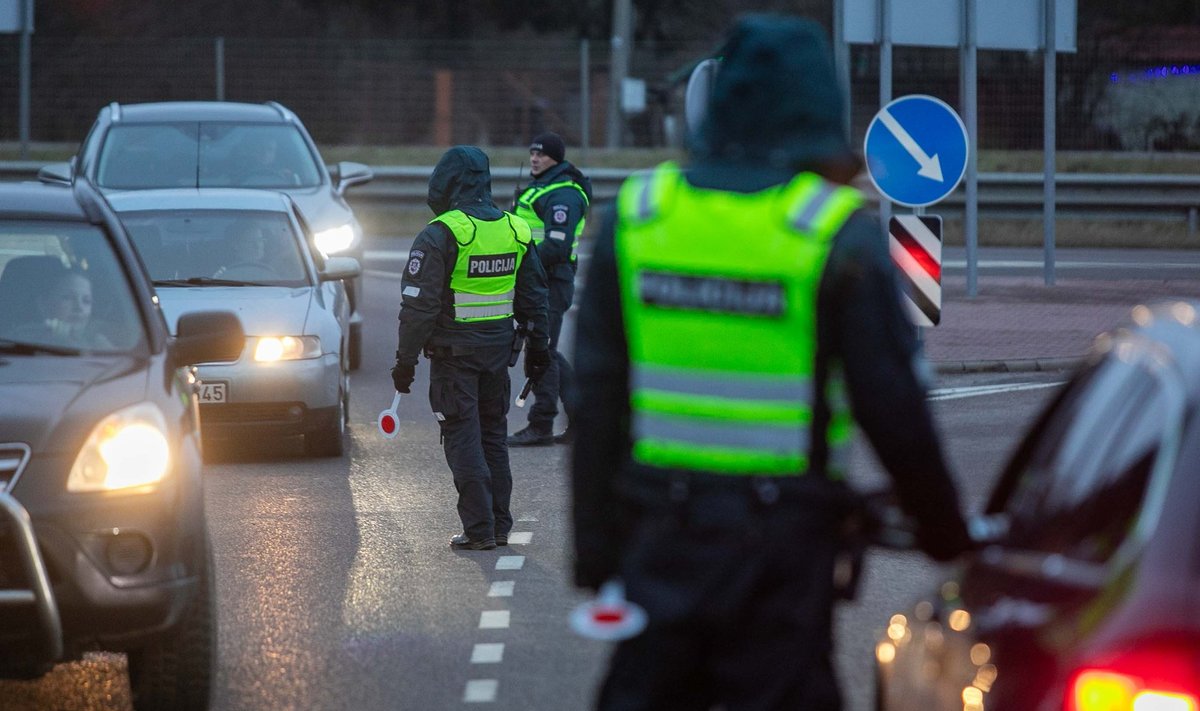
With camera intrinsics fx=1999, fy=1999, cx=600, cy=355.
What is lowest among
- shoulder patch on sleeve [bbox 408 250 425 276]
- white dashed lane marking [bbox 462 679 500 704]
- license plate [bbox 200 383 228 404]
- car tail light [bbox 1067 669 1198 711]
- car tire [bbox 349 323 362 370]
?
white dashed lane marking [bbox 462 679 500 704]

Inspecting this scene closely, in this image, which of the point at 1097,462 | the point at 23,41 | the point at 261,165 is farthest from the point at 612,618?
the point at 23,41

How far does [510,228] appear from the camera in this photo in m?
8.80

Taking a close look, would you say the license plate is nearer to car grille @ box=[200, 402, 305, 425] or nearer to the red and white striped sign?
car grille @ box=[200, 402, 305, 425]

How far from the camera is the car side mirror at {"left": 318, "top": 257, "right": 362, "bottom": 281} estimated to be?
37.3ft

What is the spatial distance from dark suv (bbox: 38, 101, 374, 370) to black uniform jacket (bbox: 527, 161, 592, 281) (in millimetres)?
3029

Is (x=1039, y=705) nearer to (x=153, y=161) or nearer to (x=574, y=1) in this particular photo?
(x=153, y=161)

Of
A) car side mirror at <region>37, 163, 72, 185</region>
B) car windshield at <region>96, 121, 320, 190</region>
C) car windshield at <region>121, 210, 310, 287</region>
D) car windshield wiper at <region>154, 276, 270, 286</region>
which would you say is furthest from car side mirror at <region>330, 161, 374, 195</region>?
car windshield wiper at <region>154, 276, 270, 286</region>

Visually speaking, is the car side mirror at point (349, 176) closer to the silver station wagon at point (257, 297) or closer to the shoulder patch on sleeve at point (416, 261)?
the silver station wagon at point (257, 297)

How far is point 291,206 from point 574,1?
27435mm

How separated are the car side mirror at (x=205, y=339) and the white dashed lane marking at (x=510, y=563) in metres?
2.28

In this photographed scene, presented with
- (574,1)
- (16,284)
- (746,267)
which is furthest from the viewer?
(574,1)

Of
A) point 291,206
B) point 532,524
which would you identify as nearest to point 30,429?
point 532,524

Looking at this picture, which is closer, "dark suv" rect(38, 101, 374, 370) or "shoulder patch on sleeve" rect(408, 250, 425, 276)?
"shoulder patch on sleeve" rect(408, 250, 425, 276)

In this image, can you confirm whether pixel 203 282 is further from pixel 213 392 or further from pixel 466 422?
pixel 466 422
